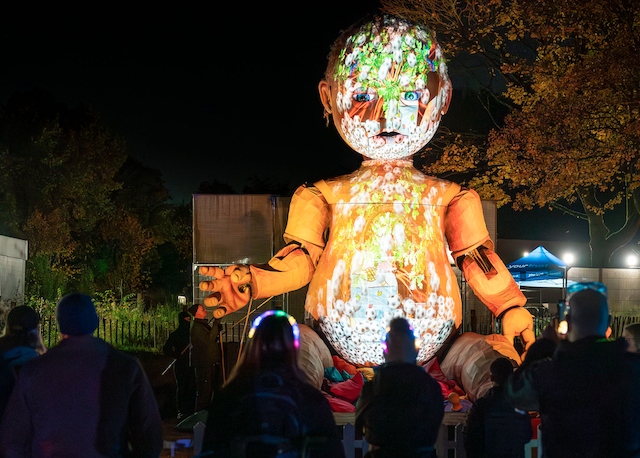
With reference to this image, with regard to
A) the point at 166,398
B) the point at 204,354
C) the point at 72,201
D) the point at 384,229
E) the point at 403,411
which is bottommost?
the point at 166,398

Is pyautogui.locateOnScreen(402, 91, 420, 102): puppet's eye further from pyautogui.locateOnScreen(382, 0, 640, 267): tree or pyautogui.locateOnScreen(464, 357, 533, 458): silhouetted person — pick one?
pyautogui.locateOnScreen(382, 0, 640, 267): tree

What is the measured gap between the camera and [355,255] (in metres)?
6.20

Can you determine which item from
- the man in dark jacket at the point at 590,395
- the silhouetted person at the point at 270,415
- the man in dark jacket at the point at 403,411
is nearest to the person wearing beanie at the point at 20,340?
the silhouetted person at the point at 270,415

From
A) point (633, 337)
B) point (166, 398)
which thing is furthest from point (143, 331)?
point (633, 337)

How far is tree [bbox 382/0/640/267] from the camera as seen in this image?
1234cm

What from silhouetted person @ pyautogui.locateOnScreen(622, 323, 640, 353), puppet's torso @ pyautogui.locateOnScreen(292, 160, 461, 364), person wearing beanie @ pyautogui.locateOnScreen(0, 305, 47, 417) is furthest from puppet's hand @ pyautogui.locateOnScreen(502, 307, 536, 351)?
person wearing beanie @ pyautogui.locateOnScreen(0, 305, 47, 417)

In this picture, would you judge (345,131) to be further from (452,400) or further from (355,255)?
(452,400)

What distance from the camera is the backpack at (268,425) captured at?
317 cm

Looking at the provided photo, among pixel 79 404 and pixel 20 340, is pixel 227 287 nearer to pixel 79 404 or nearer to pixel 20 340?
pixel 20 340

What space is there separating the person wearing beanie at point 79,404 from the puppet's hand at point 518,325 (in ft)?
12.0

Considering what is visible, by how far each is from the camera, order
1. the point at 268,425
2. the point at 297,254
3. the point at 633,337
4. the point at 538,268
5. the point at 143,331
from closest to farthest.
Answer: the point at 268,425 < the point at 633,337 < the point at 297,254 < the point at 538,268 < the point at 143,331

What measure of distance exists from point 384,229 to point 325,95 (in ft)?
4.26

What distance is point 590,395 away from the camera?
10.8 feet

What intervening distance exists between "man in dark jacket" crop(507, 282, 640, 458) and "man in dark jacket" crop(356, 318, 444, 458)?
0.49 metres
